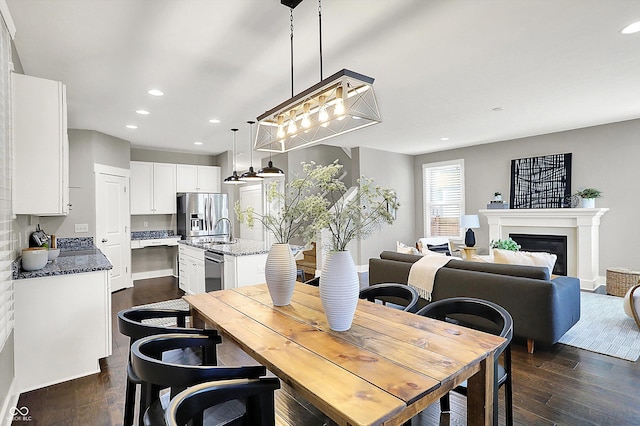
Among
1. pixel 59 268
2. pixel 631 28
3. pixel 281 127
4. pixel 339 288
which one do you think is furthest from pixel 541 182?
pixel 59 268

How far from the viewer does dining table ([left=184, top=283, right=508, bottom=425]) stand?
41.7 inches

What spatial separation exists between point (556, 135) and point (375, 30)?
5.15m

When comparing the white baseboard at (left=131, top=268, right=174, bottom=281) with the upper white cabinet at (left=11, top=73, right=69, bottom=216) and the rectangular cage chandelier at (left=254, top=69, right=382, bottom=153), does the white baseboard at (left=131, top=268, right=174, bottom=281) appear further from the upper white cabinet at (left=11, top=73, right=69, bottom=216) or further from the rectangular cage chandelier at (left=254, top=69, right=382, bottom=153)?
the rectangular cage chandelier at (left=254, top=69, right=382, bottom=153)

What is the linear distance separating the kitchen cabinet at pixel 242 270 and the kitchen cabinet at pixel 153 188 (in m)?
3.35

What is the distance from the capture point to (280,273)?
1.99 metres

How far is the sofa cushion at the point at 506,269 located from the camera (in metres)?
3.06

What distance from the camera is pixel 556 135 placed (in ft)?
19.6

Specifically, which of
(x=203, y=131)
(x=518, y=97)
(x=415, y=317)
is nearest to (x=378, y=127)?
(x=518, y=97)

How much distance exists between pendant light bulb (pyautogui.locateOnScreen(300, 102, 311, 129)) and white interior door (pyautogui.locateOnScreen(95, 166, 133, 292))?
4.53 m

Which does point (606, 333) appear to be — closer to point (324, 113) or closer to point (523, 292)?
point (523, 292)

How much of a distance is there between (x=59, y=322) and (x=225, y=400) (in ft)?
7.57

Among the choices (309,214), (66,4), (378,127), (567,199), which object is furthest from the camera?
(567,199)

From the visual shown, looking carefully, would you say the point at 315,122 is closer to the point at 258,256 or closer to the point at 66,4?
the point at 66,4
